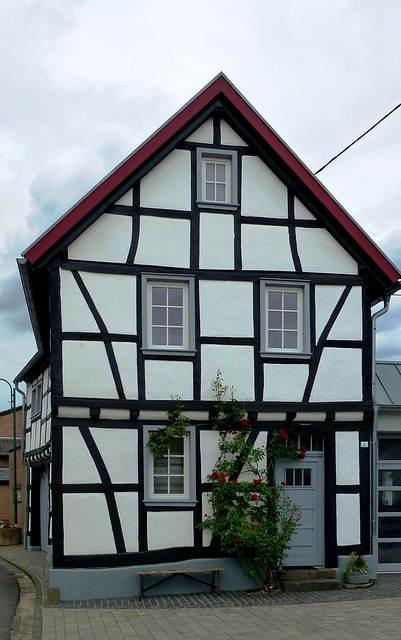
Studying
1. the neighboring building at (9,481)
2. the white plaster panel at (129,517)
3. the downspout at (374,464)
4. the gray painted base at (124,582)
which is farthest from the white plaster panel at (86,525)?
the neighboring building at (9,481)

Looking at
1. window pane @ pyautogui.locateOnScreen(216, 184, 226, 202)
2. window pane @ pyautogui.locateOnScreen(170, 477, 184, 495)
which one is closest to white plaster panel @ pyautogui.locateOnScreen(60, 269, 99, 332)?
window pane @ pyautogui.locateOnScreen(170, 477, 184, 495)

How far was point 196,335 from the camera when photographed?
44.6ft

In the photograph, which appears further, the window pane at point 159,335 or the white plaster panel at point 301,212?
the white plaster panel at point 301,212

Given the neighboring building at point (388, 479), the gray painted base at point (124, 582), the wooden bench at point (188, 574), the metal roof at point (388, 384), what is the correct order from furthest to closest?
the metal roof at point (388, 384)
the neighboring building at point (388, 479)
the wooden bench at point (188, 574)
the gray painted base at point (124, 582)

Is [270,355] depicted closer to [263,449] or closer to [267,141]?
[263,449]

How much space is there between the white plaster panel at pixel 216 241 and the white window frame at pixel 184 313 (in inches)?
19.2

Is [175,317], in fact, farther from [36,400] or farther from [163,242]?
[36,400]

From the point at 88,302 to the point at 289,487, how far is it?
15.8 feet

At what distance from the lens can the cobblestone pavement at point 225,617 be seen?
32.9ft

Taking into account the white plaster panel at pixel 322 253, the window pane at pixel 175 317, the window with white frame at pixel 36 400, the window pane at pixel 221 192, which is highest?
the window pane at pixel 221 192

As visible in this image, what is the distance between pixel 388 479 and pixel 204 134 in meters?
7.25

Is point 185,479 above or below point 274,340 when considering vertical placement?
below

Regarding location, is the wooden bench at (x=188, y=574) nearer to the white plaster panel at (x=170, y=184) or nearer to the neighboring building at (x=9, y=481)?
the white plaster panel at (x=170, y=184)

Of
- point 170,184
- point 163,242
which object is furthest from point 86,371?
point 170,184
